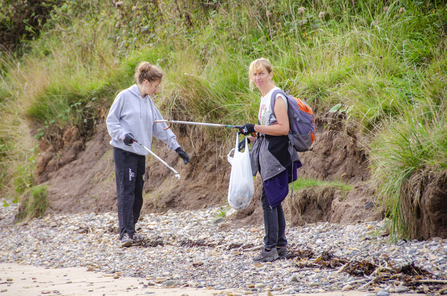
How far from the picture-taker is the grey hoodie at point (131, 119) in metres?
5.46

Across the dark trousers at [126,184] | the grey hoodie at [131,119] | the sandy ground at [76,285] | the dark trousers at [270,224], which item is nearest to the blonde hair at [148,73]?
the grey hoodie at [131,119]

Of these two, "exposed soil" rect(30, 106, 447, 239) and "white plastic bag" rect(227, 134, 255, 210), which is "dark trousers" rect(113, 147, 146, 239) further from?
"white plastic bag" rect(227, 134, 255, 210)

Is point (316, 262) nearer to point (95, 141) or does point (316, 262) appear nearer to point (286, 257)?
point (286, 257)

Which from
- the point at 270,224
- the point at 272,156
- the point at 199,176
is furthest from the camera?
the point at 199,176

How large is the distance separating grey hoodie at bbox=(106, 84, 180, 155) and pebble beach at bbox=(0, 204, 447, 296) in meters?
1.32

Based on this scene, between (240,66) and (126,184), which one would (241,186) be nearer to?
(126,184)

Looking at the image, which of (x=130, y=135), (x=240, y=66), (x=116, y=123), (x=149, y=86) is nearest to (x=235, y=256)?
(x=130, y=135)

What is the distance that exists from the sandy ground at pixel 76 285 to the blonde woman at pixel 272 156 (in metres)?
0.95

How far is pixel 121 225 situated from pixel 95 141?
169 inches

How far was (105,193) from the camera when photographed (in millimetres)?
8375

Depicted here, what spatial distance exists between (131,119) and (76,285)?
2402 mm

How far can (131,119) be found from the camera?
5.62 meters

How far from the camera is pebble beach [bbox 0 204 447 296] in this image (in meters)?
3.34

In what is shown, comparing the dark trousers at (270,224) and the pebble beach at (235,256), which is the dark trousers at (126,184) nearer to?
the pebble beach at (235,256)
